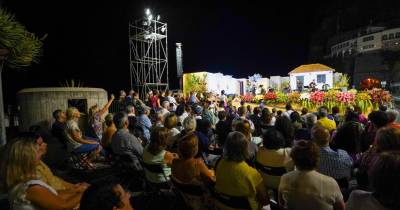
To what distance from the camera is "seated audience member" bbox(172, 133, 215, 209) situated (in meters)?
3.01

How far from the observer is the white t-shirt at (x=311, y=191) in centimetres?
238

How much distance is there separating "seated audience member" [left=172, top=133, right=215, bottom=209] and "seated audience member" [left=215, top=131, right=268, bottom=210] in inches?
8.5

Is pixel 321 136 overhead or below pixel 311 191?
overhead

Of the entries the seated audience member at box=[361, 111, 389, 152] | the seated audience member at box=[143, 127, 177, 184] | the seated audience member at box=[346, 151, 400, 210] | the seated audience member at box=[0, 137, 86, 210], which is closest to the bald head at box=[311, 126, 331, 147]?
the seated audience member at box=[361, 111, 389, 152]

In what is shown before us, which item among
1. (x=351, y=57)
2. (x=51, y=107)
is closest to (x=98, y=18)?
(x=51, y=107)

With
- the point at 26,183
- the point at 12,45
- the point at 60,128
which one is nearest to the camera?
the point at 26,183

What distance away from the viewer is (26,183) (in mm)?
2162

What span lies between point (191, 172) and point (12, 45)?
9.64 feet

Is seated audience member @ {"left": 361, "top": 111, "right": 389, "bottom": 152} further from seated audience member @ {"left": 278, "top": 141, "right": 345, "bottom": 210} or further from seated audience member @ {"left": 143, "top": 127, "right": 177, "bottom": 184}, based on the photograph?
seated audience member @ {"left": 143, "top": 127, "right": 177, "bottom": 184}

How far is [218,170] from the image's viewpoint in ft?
9.29

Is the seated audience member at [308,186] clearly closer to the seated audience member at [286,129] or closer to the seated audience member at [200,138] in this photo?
the seated audience member at [200,138]

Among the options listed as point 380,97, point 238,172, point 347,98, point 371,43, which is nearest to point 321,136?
point 238,172

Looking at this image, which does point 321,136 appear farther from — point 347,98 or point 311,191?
point 347,98

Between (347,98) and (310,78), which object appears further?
(310,78)
